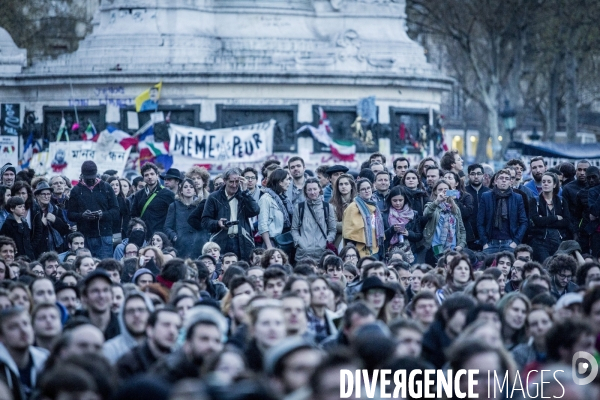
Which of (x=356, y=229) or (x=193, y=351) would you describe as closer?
(x=193, y=351)

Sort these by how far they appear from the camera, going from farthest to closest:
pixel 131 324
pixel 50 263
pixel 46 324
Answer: pixel 50 263, pixel 131 324, pixel 46 324

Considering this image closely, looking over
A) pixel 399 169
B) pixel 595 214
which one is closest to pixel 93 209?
pixel 399 169

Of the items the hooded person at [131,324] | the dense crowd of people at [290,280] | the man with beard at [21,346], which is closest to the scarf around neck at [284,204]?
the dense crowd of people at [290,280]

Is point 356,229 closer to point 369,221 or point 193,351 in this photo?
point 369,221

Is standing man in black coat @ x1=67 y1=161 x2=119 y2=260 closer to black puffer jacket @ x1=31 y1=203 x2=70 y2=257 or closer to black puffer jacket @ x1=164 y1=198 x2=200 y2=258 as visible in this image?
Answer: black puffer jacket @ x1=31 y1=203 x2=70 y2=257

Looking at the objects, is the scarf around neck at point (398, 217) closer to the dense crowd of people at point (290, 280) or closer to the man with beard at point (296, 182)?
the dense crowd of people at point (290, 280)

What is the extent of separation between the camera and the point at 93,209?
21.8m

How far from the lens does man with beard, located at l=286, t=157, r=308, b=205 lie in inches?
813

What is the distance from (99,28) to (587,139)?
46585 millimetres

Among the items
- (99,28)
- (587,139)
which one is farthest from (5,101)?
(587,139)

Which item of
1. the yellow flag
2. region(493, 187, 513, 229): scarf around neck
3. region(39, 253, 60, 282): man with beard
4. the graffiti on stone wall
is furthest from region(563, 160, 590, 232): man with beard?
the graffiti on stone wall

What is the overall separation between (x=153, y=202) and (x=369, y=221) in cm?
357

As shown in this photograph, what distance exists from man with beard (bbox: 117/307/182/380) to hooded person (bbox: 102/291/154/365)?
387mm

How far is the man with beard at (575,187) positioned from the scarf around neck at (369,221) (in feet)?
9.16
